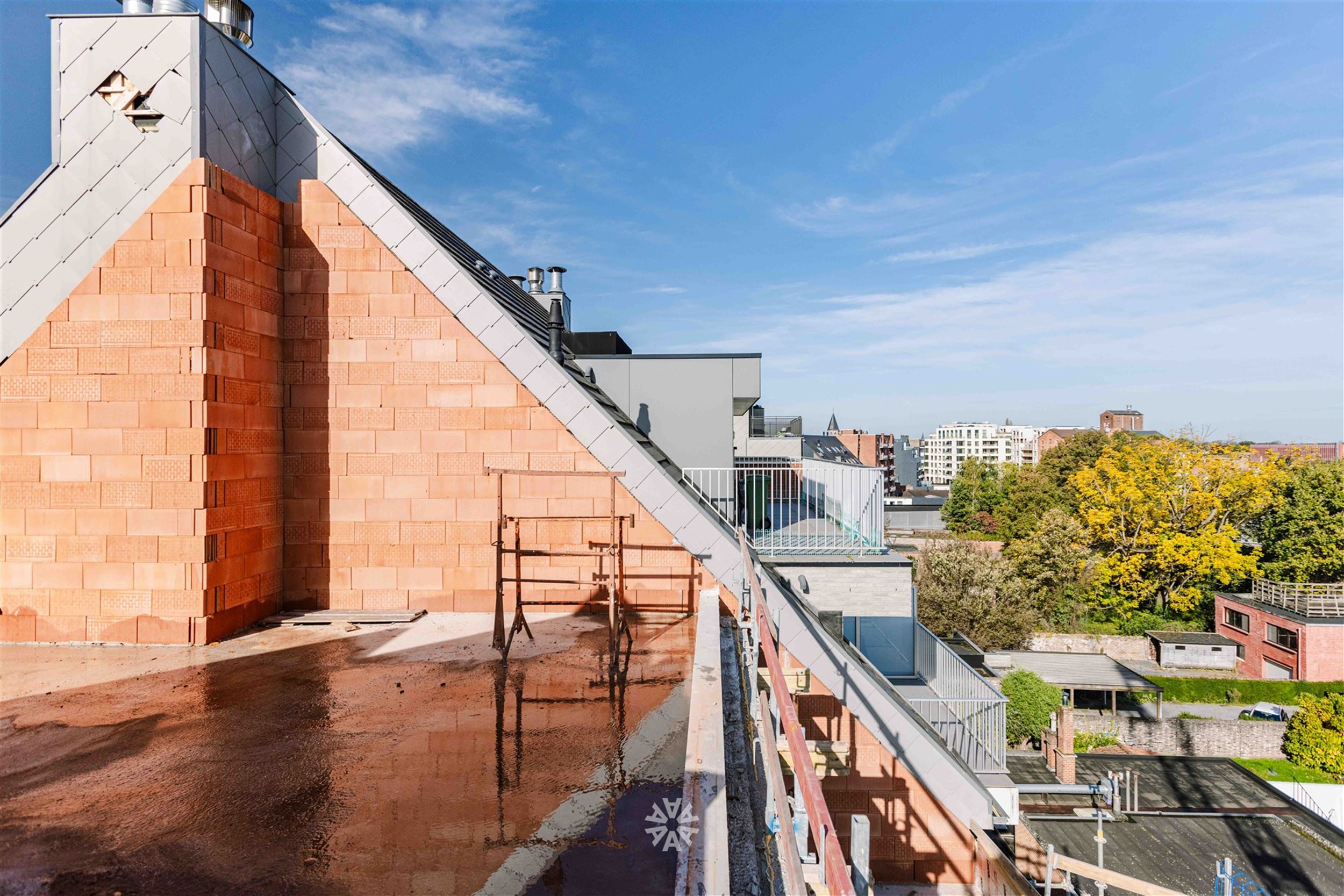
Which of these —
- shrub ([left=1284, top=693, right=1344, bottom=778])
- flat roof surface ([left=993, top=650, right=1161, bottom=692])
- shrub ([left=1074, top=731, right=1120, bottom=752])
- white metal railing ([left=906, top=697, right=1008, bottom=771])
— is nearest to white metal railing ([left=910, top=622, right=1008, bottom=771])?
white metal railing ([left=906, top=697, right=1008, bottom=771])

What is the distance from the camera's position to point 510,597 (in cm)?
787

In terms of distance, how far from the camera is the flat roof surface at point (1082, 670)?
2298cm

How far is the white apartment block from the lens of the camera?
16212cm

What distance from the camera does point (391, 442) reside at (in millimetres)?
7926

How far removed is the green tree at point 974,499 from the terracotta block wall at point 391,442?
5192 centimetres

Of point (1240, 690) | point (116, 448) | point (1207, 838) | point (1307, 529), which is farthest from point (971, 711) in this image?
point (1307, 529)

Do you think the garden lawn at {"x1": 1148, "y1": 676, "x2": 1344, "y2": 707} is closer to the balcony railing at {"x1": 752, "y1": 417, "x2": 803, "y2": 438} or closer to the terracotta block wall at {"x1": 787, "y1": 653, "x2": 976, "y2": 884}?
the balcony railing at {"x1": 752, "y1": 417, "x2": 803, "y2": 438}

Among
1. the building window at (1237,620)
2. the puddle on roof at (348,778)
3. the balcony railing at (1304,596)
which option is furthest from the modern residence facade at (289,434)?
the building window at (1237,620)

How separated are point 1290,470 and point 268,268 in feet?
147

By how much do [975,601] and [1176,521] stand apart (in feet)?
42.8

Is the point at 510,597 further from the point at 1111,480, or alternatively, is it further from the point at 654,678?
the point at 1111,480

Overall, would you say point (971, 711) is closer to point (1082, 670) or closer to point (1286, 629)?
point (1082, 670)

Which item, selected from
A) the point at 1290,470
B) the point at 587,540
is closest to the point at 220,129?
the point at 587,540

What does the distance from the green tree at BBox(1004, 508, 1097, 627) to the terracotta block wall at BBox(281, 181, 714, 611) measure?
3249cm
